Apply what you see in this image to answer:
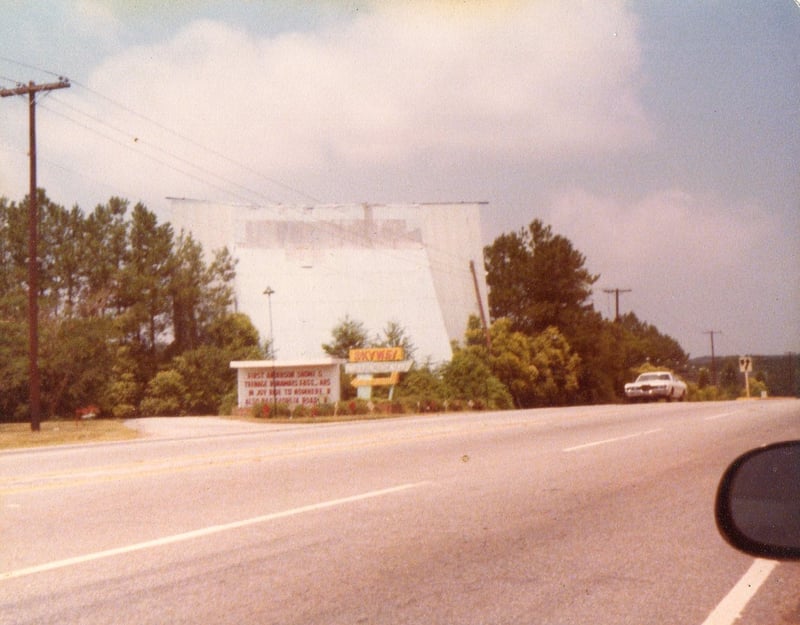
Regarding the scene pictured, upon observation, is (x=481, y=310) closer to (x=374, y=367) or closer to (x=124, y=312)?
(x=374, y=367)

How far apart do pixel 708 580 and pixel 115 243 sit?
46024 millimetres

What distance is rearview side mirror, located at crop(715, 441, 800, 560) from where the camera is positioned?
3.81 m

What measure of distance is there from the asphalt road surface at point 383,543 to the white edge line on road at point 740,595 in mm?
24

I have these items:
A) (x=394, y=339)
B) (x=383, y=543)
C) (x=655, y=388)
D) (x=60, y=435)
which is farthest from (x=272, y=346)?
(x=383, y=543)

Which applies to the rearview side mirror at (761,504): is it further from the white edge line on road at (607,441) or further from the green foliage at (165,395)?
the green foliage at (165,395)

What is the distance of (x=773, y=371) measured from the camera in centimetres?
9950

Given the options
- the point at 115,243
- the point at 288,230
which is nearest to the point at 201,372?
the point at 115,243

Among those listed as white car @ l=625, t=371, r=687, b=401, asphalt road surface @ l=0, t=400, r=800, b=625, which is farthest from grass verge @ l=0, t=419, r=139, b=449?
white car @ l=625, t=371, r=687, b=401

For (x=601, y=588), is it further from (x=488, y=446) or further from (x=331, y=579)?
(x=488, y=446)

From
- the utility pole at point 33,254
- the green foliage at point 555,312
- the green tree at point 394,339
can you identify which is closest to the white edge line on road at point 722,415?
the utility pole at point 33,254

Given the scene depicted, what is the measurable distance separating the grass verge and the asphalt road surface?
9.35 metres

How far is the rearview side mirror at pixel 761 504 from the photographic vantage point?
381cm

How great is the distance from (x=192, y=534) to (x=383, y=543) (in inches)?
68.9

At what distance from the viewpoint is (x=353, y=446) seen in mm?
17531
